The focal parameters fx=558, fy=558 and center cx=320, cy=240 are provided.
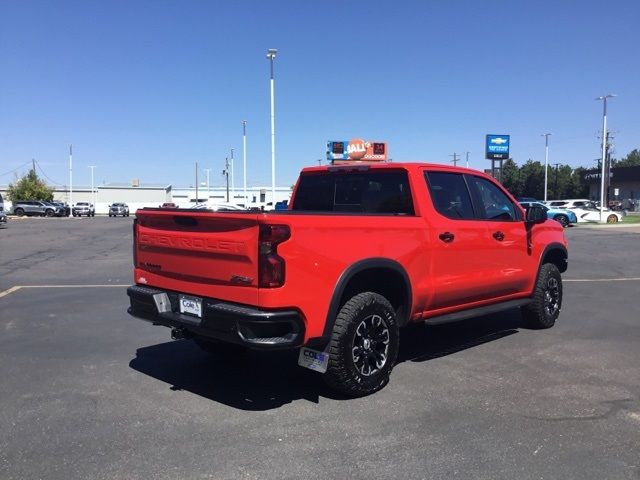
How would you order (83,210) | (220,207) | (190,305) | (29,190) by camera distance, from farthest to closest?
(29,190) < (83,210) < (220,207) < (190,305)

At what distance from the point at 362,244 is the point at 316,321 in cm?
76

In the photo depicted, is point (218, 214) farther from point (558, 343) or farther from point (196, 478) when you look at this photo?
point (558, 343)

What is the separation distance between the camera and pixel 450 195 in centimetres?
581

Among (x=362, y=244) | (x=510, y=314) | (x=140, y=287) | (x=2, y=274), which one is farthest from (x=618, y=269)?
(x=2, y=274)

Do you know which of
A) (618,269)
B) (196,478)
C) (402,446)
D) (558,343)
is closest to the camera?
(196,478)

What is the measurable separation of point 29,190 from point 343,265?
87653 mm

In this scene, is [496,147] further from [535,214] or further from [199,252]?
[199,252]

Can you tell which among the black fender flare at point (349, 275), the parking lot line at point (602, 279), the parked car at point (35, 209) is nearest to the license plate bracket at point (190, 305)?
the black fender flare at point (349, 275)

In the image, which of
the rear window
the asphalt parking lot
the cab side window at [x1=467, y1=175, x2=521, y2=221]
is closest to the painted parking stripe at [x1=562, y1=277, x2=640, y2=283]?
the asphalt parking lot

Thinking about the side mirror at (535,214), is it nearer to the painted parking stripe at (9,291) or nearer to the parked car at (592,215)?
the painted parking stripe at (9,291)

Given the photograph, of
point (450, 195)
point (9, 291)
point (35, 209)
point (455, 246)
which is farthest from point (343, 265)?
point (35, 209)

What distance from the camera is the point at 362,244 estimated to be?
4.59 meters

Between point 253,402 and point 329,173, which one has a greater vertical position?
point 329,173

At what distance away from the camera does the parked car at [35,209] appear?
201ft
